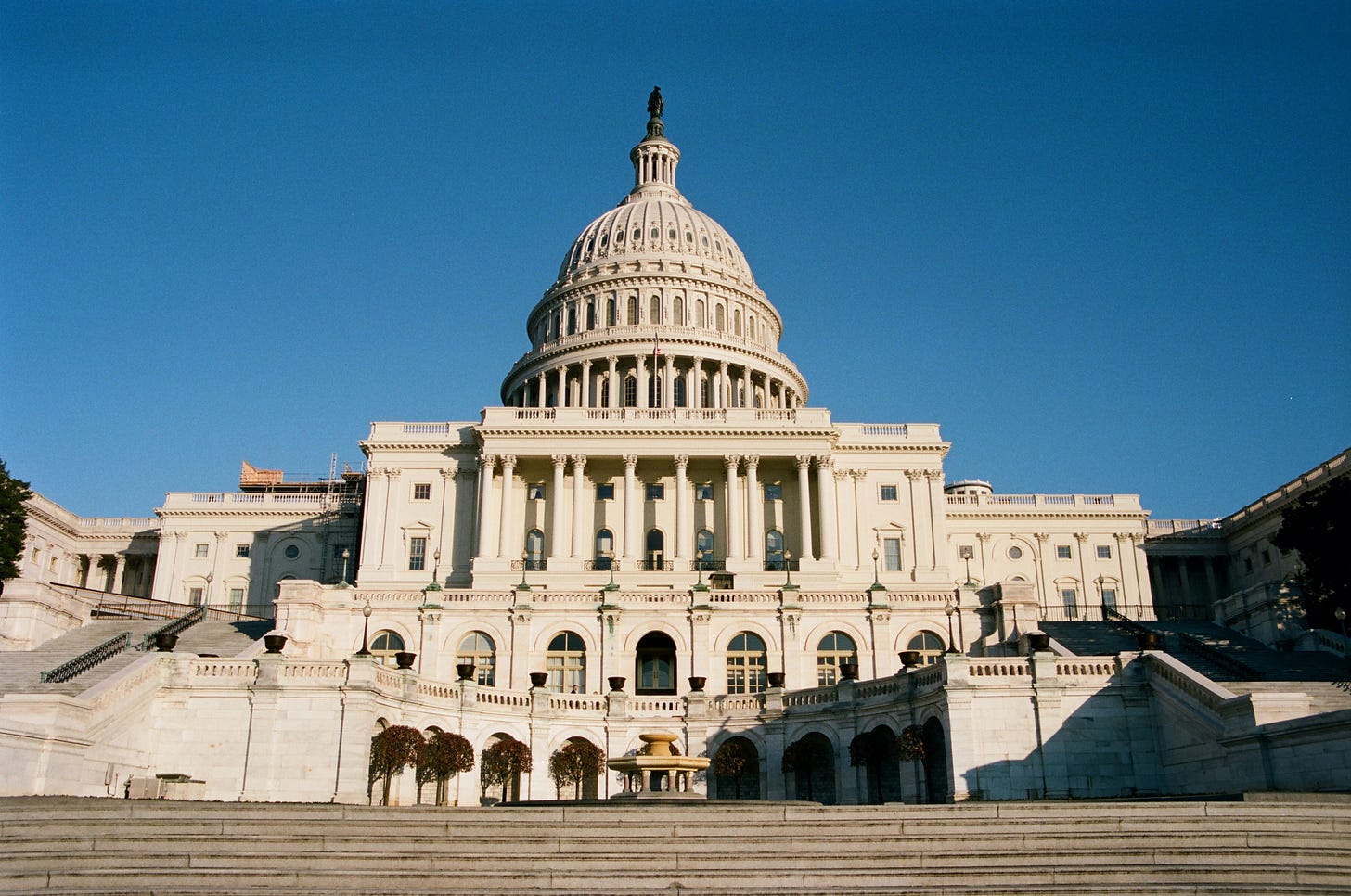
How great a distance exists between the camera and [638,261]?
114 metres

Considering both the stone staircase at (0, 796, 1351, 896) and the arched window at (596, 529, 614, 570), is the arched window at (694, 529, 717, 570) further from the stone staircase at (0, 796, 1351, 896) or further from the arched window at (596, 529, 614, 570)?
the stone staircase at (0, 796, 1351, 896)

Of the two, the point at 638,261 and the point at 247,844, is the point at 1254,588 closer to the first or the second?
the point at 247,844

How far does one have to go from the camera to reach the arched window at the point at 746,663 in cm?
5288

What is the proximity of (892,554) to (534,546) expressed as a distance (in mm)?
25505

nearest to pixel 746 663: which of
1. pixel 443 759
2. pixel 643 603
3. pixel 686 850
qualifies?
pixel 643 603

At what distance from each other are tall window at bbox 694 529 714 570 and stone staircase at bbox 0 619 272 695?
32019 millimetres

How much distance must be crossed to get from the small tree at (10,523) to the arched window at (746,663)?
117ft

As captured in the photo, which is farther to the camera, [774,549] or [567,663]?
[774,549]

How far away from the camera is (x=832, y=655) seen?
5325cm

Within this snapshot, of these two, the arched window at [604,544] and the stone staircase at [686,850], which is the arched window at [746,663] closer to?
the arched window at [604,544]

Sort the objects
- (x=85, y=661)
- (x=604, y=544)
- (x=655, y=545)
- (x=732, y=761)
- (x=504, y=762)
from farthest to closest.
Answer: (x=655, y=545), (x=604, y=544), (x=732, y=761), (x=85, y=661), (x=504, y=762)

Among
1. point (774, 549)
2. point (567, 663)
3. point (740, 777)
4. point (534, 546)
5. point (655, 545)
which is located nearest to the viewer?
point (740, 777)

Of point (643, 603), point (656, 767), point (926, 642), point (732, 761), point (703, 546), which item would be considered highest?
point (703, 546)

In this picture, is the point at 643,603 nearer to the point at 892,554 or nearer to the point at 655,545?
the point at 655,545
